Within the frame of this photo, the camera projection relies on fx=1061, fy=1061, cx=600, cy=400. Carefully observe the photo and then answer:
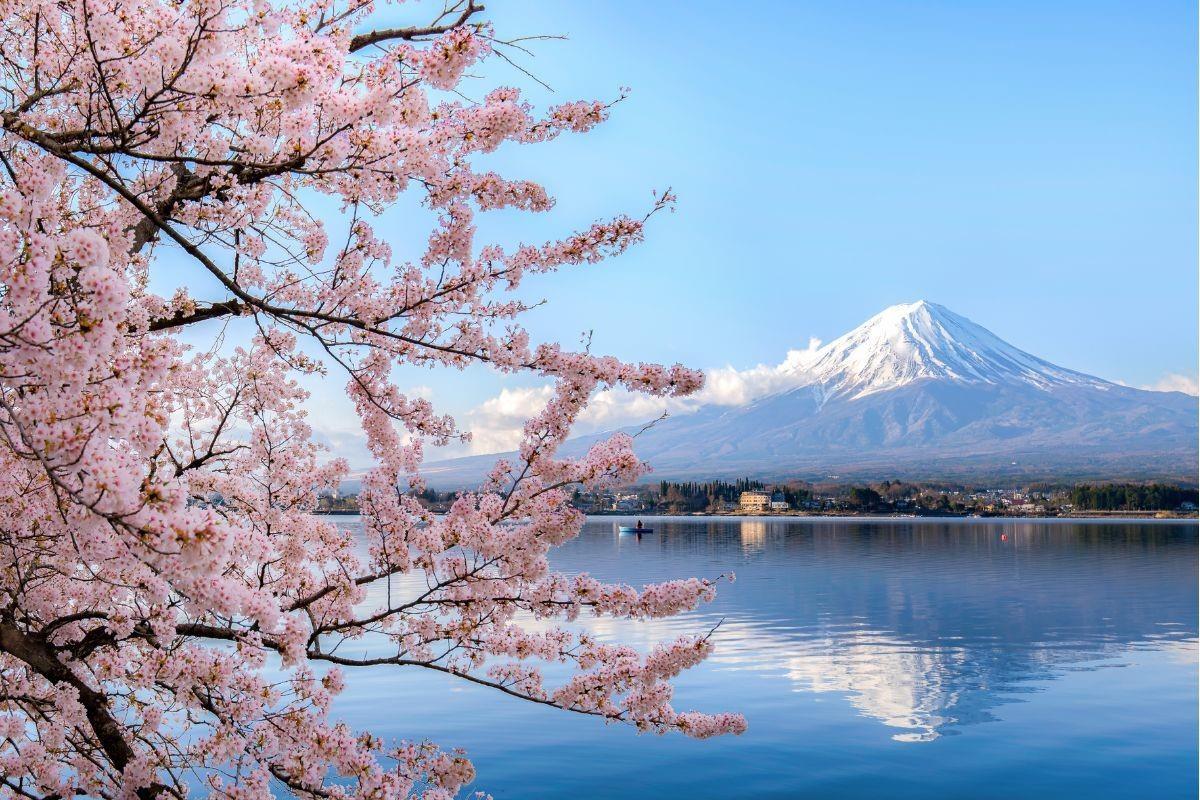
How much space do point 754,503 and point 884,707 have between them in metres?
164

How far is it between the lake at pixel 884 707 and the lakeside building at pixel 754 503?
137 metres

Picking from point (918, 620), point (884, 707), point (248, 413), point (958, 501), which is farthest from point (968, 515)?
point (248, 413)

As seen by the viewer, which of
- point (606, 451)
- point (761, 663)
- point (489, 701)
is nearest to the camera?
point (606, 451)

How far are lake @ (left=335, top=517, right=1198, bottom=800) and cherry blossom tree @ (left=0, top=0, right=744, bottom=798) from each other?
11699 mm

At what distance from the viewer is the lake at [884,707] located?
727 inches

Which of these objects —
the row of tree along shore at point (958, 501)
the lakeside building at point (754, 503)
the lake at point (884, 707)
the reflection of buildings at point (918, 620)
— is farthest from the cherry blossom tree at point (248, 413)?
the lakeside building at point (754, 503)

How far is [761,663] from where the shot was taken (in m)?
29.2

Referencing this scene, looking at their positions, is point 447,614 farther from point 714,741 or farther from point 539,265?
point 714,741

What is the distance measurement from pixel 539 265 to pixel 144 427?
2.61 metres

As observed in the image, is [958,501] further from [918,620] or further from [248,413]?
[248,413]

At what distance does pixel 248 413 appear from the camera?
695 centimetres

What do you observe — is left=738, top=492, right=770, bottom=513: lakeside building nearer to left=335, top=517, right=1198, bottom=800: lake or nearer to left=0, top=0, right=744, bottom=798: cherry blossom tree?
left=335, top=517, right=1198, bottom=800: lake

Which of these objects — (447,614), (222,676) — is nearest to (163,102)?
(222,676)

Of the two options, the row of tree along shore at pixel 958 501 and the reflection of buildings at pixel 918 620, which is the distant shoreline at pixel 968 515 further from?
the reflection of buildings at pixel 918 620
